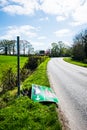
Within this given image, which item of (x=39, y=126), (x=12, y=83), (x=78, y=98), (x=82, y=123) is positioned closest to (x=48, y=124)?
(x=39, y=126)

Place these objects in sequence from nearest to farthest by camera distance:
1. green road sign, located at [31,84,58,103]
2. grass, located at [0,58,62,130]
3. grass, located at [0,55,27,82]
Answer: grass, located at [0,58,62,130]
green road sign, located at [31,84,58,103]
grass, located at [0,55,27,82]

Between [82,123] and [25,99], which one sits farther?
[25,99]

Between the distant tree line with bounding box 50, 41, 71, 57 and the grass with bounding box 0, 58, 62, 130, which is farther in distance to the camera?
the distant tree line with bounding box 50, 41, 71, 57

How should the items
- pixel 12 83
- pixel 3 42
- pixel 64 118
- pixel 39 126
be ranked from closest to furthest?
1. pixel 39 126
2. pixel 64 118
3. pixel 12 83
4. pixel 3 42

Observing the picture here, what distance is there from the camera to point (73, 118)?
26.8ft

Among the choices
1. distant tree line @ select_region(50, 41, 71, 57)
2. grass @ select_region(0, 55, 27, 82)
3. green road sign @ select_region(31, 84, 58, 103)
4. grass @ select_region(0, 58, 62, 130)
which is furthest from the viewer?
distant tree line @ select_region(50, 41, 71, 57)

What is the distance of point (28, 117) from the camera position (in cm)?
693

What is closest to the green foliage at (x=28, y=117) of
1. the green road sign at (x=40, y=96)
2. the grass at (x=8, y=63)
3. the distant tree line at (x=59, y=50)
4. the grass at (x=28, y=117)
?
the grass at (x=28, y=117)

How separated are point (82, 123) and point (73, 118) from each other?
2.03 feet

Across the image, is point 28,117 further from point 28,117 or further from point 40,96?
point 40,96

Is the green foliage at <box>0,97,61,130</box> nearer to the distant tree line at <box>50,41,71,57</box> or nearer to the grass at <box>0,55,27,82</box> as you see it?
the grass at <box>0,55,27,82</box>

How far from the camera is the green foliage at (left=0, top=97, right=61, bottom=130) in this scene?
6246 mm

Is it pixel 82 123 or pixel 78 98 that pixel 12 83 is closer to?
pixel 78 98

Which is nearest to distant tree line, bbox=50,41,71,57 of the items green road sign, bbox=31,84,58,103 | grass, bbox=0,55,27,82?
grass, bbox=0,55,27,82
